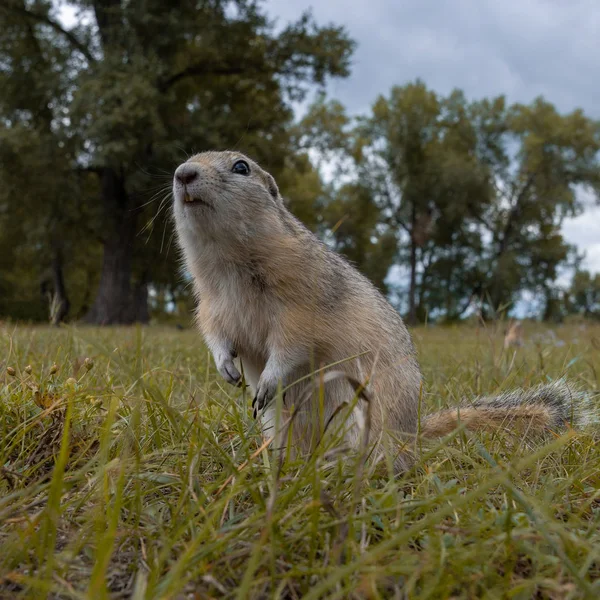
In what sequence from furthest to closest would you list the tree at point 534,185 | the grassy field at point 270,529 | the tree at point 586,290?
the tree at point 586,290 < the tree at point 534,185 < the grassy field at point 270,529

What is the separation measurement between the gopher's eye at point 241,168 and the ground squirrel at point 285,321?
0.37ft

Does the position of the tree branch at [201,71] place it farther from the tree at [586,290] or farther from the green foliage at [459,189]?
the tree at [586,290]

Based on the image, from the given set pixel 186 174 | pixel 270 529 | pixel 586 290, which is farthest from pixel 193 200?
pixel 586 290

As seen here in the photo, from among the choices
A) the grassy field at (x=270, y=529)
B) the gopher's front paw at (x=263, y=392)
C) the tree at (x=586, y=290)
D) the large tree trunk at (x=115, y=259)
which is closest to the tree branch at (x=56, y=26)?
the large tree trunk at (x=115, y=259)

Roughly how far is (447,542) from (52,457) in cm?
132

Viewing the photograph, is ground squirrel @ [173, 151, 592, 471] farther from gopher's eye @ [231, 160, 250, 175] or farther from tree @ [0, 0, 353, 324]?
tree @ [0, 0, 353, 324]

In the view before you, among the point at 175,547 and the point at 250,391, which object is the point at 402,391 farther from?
the point at 175,547

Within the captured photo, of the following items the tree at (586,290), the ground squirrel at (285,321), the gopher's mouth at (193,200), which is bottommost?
the ground squirrel at (285,321)

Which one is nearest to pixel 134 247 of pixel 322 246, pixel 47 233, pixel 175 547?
pixel 47 233

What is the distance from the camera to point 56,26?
1697cm

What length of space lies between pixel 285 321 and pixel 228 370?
1.16 feet

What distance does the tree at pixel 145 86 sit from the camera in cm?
1455

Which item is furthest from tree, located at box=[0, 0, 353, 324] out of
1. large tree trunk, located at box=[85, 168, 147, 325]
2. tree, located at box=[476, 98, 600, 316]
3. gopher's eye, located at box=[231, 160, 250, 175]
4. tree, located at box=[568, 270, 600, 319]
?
tree, located at box=[568, 270, 600, 319]

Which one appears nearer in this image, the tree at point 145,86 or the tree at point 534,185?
the tree at point 145,86
